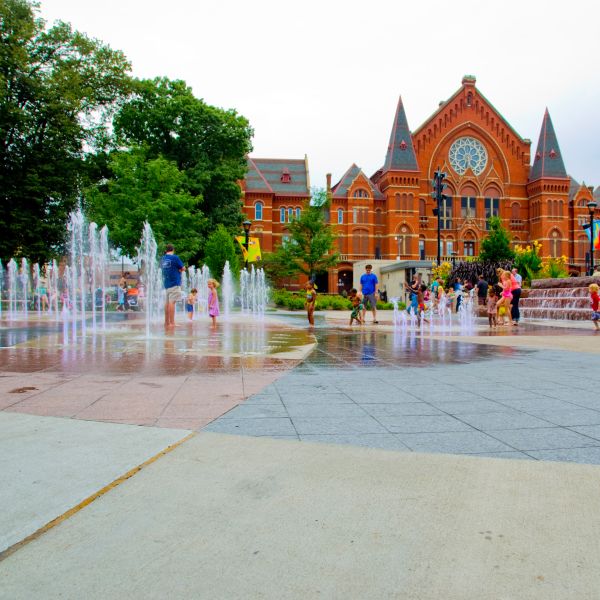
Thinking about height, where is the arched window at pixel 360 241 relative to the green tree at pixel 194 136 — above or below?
below

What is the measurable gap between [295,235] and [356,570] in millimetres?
52497

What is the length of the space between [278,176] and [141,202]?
36.4 meters

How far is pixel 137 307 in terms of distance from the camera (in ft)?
104

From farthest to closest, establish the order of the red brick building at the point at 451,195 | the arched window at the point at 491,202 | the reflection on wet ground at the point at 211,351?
1. the arched window at the point at 491,202
2. the red brick building at the point at 451,195
3. the reflection on wet ground at the point at 211,351

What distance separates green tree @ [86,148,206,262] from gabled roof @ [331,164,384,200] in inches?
1234

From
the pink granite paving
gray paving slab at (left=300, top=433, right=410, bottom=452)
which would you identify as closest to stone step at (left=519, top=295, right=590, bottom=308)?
the pink granite paving

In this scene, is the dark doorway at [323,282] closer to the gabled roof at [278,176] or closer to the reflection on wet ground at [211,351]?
the gabled roof at [278,176]

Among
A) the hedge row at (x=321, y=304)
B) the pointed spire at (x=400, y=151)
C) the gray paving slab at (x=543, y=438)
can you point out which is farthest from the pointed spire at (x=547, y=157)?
the gray paving slab at (x=543, y=438)

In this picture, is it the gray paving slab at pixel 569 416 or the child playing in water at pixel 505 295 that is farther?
the child playing in water at pixel 505 295

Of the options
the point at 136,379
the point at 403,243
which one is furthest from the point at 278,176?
the point at 136,379

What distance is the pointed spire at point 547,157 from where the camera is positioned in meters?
65.7

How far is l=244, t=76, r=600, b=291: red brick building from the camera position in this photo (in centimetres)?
6366

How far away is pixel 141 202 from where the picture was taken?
34.9 meters

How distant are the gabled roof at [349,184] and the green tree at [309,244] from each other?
8942 mm
